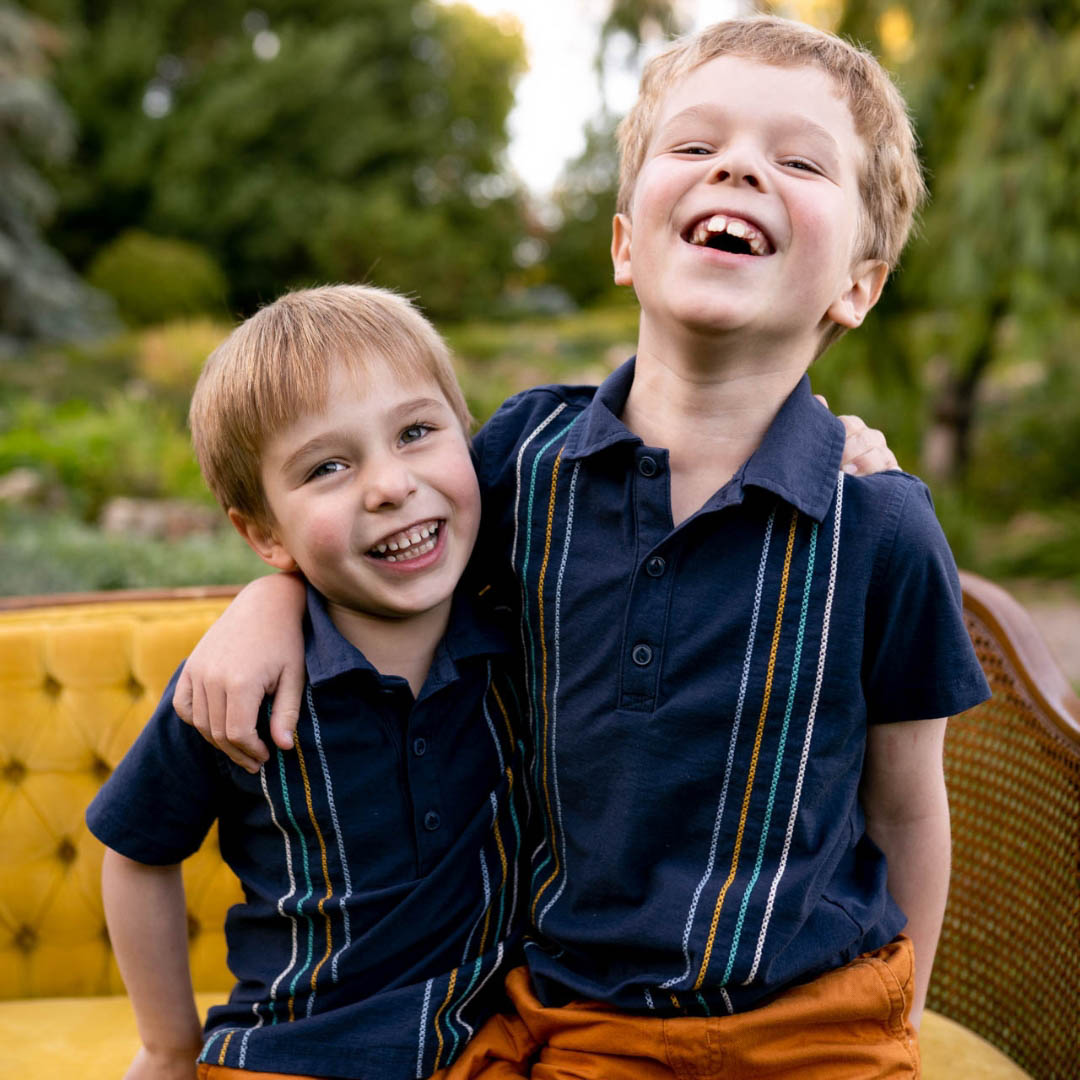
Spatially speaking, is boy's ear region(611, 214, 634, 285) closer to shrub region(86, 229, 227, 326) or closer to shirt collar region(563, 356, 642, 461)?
shirt collar region(563, 356, 642, 461)

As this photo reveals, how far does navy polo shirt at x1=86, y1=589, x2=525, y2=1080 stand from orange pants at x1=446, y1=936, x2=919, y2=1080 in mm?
112

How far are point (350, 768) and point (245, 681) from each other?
171 millimetres

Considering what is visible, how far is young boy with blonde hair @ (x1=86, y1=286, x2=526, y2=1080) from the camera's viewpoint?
4.39 feet

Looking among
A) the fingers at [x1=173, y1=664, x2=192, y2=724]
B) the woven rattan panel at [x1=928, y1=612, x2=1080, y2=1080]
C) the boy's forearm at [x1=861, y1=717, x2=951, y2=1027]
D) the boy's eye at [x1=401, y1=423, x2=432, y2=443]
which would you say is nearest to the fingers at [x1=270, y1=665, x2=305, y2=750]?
the fingers at [x1=173, y1=664, x2=192, y2=724]

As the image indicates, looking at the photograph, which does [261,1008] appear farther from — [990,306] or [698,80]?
[990,306]

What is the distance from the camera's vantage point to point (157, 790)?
4.50 ft

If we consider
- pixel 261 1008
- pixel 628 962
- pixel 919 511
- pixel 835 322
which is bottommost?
pixel 261 1008

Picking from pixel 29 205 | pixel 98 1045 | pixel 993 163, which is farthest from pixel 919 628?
pixel 29 205

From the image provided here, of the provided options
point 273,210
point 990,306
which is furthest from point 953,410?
point 273,210

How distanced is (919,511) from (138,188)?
729 inches

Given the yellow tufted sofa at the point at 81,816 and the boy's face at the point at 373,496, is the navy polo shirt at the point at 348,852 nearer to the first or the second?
the boy's face at the point at 373,496

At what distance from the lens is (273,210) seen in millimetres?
17797

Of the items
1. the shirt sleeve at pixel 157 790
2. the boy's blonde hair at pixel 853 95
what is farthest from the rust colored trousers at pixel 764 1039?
the boy's blonde hair at pixel 853 95

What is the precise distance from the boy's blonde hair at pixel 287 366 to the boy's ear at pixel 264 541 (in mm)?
13
